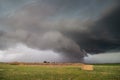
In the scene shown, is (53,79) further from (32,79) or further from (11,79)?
(11,79)

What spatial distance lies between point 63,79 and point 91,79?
3.83 m

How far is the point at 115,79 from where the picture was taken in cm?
3012

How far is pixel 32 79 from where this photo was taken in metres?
29.0

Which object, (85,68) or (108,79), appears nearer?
(108,79)

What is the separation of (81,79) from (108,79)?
3633 mm

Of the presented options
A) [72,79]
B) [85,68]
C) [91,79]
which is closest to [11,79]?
[72,79]

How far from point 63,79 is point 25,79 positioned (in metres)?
4.93

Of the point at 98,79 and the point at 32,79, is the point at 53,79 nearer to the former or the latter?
the point at 32,79

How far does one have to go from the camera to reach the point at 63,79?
29.4 m

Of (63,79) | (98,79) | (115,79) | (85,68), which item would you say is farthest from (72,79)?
(85,68)

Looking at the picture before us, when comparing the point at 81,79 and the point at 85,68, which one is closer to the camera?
the point at 81,79

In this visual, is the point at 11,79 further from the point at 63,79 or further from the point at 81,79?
the point at 81,79

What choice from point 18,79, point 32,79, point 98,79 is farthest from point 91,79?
point 18,79

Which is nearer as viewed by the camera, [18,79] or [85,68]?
[18,79]
